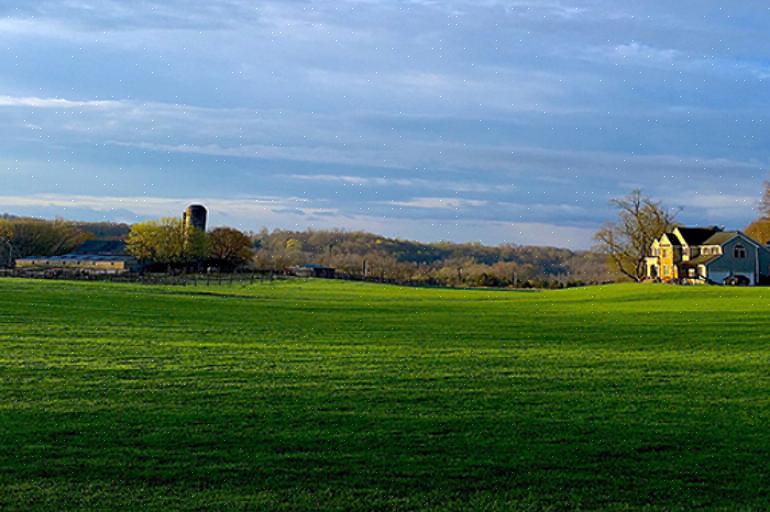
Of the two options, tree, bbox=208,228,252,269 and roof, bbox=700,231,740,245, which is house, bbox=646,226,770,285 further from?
tree, bbox=208,228,252,269

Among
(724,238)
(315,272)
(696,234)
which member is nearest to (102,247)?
(315,272)

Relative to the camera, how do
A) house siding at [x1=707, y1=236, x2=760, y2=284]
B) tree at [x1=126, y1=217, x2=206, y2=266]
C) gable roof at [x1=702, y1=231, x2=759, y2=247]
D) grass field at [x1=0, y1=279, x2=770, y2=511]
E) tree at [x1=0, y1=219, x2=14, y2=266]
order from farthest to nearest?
tree at [x1=0, y1=219, x2=14, y2=266], tree at [x1=126, y1=217, x2=206, y2=266], house siding at [x1=707, y1=236, x2=760, y2=284], gable roof at [x1=702, y1=231, x2=759, y2=247], grass field at [x1=0, y1=279, x2=770, y2=511]

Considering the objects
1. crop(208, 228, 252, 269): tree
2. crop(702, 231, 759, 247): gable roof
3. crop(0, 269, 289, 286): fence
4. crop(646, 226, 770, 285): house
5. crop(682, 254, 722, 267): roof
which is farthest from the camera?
crop(208, 228, 252, 269): tree

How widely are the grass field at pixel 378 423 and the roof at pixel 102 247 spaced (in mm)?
119284

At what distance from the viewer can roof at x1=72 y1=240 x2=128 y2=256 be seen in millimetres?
137800

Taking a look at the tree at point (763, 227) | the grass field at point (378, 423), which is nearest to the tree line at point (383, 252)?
the tree at point (763, 227)

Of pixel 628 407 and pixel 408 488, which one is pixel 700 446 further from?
pixel 408 488

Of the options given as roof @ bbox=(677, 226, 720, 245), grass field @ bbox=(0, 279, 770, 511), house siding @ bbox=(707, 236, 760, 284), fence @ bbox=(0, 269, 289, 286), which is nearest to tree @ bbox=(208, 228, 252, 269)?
fence @ bbox=(0, 269, 289, 286)

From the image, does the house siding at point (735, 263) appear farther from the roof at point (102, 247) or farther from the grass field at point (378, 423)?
the roof at point (102, 247)

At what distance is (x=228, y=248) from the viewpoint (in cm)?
11800

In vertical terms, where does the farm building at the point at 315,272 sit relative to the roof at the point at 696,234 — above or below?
below

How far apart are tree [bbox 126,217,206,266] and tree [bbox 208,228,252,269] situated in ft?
12.1

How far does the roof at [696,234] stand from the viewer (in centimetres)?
7607

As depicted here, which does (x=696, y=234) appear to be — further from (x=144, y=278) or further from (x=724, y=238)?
(x=144, y=278)
